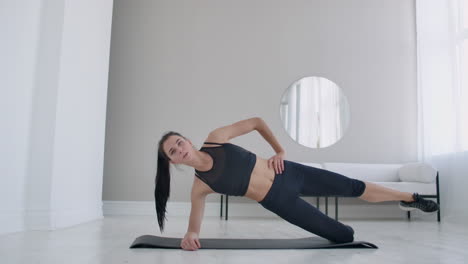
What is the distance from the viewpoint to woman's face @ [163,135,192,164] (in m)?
2.21

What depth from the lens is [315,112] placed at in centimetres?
541

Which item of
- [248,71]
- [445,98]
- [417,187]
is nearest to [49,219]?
[248,71]

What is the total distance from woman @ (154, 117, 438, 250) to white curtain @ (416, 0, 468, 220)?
2469mm

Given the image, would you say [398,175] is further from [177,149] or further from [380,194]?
[177,149]

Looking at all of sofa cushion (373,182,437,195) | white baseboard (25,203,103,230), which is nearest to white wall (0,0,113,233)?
white baseboard (25,203,103,230)

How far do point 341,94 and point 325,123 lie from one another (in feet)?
1.42

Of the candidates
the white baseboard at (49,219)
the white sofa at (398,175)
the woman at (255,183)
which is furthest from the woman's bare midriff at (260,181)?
the white sofa at (398,175)

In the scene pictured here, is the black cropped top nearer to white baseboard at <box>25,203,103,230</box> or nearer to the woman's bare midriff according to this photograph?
the woman's bare midriff

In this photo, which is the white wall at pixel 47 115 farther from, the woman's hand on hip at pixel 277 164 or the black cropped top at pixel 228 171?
the woman's hand on hip at pixel 277 164

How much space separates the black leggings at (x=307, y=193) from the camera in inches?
91.2

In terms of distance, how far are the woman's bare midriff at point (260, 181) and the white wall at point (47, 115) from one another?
5.82ft

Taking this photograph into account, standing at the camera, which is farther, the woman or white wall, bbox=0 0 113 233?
white wall, bbox=0 0 113 233

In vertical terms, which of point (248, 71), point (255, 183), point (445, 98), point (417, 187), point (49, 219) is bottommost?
point (49, 219)

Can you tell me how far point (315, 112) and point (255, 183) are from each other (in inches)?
129
